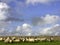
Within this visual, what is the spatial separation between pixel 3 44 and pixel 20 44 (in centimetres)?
292

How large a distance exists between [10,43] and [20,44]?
2667 mm

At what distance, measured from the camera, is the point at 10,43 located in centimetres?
3441

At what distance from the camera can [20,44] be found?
3253cm

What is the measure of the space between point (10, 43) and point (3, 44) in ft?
6.64

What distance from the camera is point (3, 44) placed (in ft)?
107
